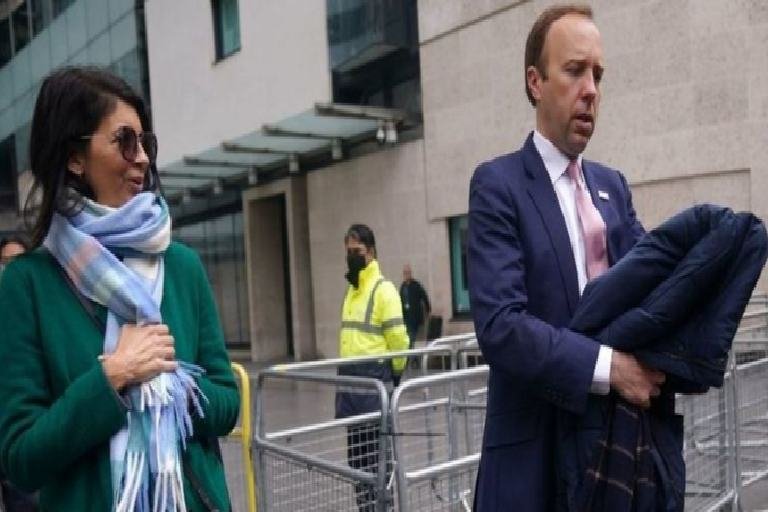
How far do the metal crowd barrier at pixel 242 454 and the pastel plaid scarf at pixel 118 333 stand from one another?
0.95 metres

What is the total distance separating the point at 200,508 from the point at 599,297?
1032 millimetres

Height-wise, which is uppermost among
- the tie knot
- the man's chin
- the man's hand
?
the man's chin

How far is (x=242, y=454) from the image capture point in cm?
413

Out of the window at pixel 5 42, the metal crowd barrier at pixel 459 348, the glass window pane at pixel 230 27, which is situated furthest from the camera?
the window at pixel 5 42

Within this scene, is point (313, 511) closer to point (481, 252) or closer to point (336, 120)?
point (481, 252)

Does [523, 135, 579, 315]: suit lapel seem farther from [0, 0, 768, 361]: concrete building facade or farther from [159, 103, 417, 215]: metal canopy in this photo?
[159, 103, 417, 215]: metal canopy

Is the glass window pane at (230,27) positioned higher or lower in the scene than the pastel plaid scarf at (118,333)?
higher

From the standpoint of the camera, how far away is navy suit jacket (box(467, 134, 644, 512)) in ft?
5.57

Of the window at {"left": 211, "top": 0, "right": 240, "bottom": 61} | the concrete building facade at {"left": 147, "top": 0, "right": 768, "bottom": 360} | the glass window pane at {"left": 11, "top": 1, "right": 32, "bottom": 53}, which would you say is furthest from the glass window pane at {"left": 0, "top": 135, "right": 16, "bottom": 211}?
the window at {"left": 211, "top": 0, "right": 240, "bottom": 61}

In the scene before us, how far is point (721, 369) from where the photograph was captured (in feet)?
5.36

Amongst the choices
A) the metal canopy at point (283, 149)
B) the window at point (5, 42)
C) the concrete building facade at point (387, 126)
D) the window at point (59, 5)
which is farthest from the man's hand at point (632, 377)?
the window at point (5, 42)

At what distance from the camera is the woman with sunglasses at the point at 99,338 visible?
165 cm

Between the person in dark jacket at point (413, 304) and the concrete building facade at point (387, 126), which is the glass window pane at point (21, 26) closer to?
the concrete building facade at point (387, 126)

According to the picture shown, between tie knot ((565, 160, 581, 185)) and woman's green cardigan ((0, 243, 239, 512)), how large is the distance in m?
1.06
